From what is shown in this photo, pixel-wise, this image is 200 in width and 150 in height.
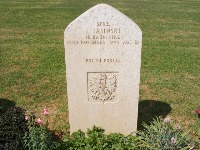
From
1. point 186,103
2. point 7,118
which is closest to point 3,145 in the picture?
point 7,118

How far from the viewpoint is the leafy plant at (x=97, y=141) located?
16.1ft

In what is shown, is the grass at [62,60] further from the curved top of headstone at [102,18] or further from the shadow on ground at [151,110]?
the curved top of headstone at [102,18]

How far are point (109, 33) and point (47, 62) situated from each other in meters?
4.63

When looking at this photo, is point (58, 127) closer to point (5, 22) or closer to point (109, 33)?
point (109, 33)

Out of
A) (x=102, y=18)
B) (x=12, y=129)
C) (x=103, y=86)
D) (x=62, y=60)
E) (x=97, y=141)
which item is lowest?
(x=97, y=141)

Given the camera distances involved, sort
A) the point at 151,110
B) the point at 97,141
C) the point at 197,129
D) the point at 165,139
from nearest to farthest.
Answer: the point at 165,139, the point at 97,141, the point at 197,129, the point at 151,110

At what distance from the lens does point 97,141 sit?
16.5 ft

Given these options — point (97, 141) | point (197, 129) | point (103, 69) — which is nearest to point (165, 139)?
point (197, 129)

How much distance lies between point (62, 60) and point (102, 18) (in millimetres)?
4718

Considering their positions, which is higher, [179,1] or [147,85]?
[179,1]

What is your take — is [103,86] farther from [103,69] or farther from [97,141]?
[97,141]

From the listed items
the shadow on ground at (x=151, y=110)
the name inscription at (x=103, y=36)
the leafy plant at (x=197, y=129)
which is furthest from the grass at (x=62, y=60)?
the name inscription at (x=103, y=36)

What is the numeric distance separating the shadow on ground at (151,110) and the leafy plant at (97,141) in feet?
3.19

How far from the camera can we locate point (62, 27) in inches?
524
